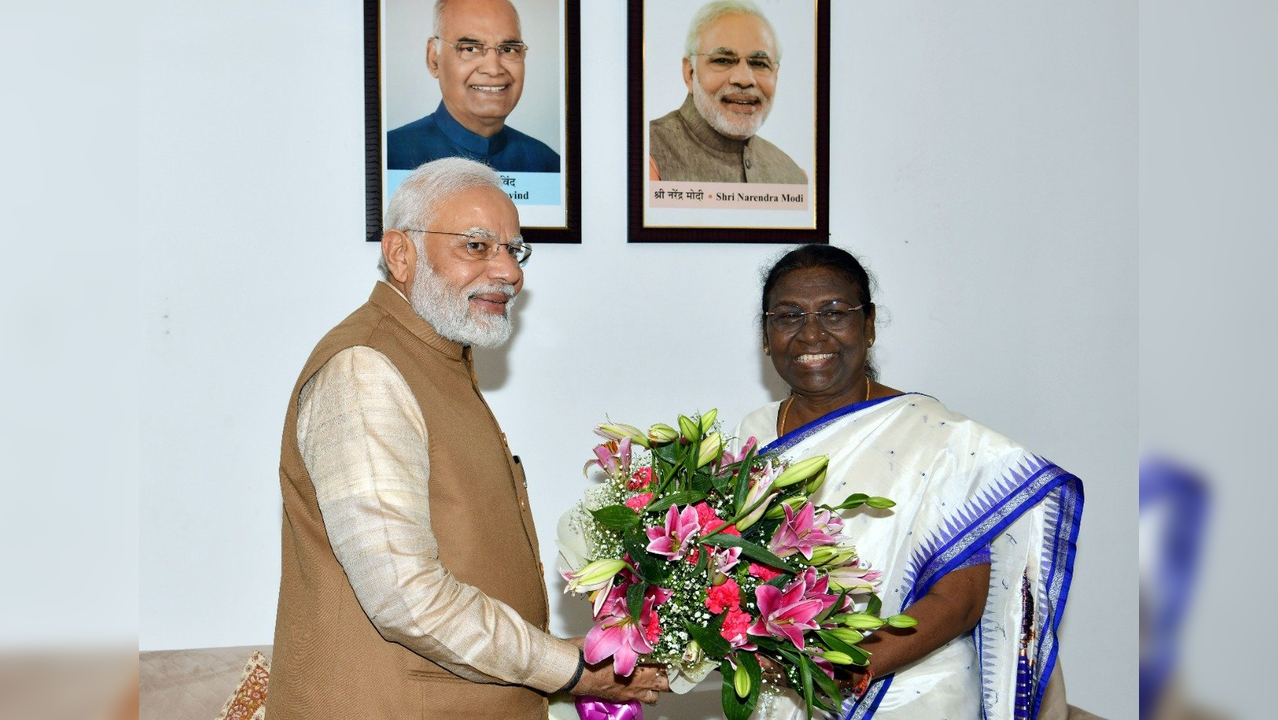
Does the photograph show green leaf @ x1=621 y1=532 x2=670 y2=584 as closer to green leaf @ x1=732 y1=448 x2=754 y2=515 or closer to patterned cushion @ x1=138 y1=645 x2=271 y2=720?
green leaf @ x1=732 y1=448 x2=754 y2=515

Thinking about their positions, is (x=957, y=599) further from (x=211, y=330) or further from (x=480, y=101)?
(x=211, y=330)

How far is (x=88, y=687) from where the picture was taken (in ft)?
3.19

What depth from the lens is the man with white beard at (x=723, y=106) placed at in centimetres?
326

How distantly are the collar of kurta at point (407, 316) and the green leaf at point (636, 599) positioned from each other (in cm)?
61

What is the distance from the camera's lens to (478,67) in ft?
10.1

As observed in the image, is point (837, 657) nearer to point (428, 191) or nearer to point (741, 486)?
point (741, 486)

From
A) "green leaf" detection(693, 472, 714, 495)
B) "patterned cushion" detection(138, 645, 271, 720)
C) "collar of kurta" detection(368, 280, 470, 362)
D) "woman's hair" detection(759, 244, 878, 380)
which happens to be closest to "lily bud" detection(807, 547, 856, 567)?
"green leaf" detection(693, 472, 714, 495)

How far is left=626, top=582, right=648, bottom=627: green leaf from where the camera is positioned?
1.82 m

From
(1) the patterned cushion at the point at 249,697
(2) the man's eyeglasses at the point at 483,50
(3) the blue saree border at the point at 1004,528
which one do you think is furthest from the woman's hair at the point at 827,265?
(1) the patterned cushion at the point at 249,697

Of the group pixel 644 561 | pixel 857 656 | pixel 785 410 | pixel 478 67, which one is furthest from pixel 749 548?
pixel 478 67

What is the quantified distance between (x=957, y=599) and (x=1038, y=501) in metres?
0.29

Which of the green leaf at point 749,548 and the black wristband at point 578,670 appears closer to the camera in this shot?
the green leaf at point 749,548

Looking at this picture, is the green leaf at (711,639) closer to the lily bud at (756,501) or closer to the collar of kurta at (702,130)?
the lily bud at (756,501)

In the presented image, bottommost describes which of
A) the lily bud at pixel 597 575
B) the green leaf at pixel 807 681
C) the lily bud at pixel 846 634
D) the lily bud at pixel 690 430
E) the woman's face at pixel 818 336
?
the green leaf at pixel 807 681
